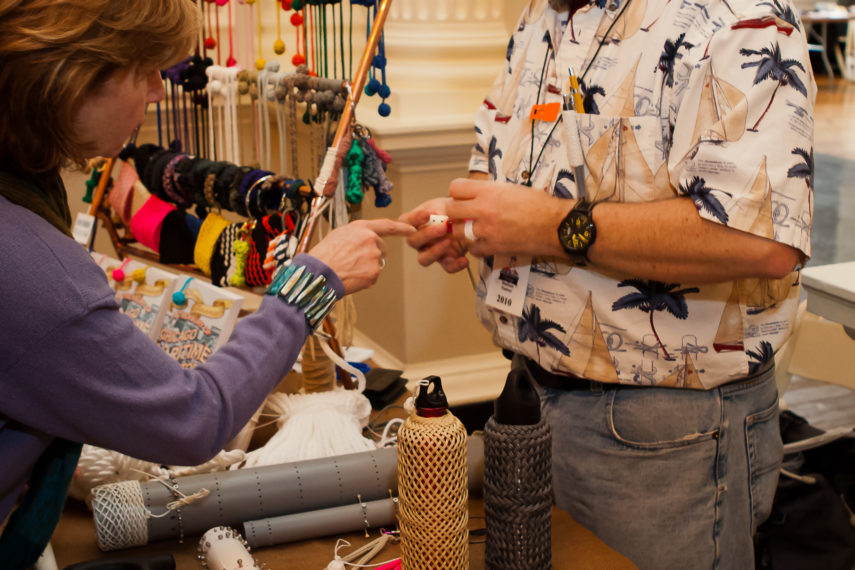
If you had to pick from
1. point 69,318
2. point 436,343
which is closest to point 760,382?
point 69,318

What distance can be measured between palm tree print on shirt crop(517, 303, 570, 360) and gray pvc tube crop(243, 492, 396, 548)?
1.13 ft

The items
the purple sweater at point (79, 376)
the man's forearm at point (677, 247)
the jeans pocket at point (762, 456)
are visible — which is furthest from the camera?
the jeans pocket at point (762, 456)

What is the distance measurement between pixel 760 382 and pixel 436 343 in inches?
50.7

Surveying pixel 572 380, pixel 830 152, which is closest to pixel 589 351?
pixel 572 380

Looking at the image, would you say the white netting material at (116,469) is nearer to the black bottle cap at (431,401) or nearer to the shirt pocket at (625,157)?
the black bottle cap at (431,401)

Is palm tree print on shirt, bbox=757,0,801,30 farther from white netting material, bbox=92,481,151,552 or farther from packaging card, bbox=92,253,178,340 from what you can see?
packaging card, bbox=92,253,178,340

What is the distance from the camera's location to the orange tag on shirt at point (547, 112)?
1.34 metres

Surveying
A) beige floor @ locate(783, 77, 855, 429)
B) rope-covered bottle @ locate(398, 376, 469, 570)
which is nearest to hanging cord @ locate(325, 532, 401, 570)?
rope-covered bottle @ locate(398, 376, 469, 570)

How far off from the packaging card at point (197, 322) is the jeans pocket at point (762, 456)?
93 centimetres

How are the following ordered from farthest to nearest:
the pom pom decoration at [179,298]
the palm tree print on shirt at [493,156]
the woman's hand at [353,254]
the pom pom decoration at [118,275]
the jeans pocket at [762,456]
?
the pom pom decoration at [118,275]
the pom pom decoration at [179,298]
the palm tree print on shirt at [493,156]
the jeans pocket at [762,456]
the woman's hand at [353,254]

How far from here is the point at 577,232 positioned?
48.1 inches

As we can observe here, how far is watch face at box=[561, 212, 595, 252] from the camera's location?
1.21m

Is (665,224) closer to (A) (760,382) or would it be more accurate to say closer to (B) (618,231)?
(B) (618,231)

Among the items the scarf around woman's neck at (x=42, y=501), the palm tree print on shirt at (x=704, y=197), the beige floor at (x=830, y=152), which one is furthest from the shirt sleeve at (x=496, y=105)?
the beige floor at (x=830, y=152)
